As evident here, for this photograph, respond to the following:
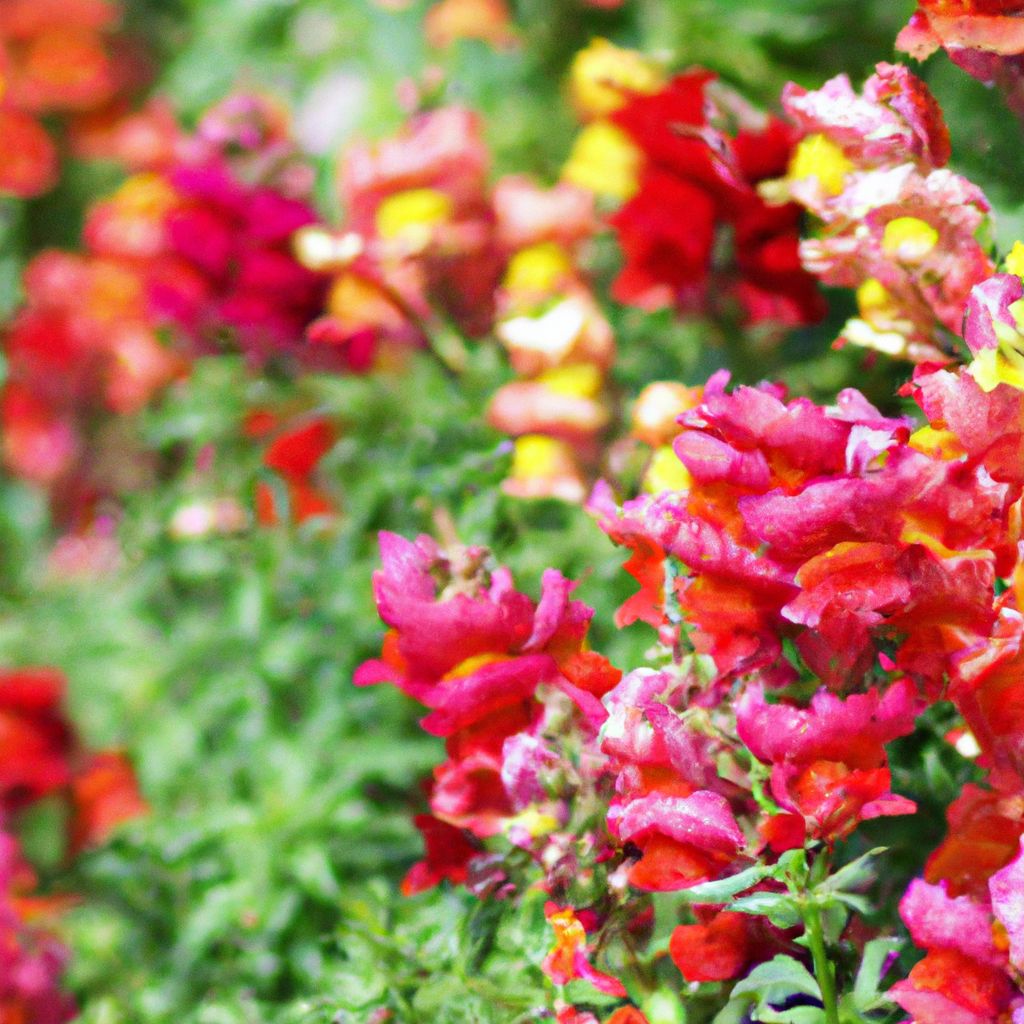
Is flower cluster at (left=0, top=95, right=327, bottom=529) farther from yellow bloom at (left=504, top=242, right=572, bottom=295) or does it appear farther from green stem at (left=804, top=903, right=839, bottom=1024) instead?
green stem at (left=804, top=903, right=839, bottom=1024)

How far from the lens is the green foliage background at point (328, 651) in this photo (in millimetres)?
601

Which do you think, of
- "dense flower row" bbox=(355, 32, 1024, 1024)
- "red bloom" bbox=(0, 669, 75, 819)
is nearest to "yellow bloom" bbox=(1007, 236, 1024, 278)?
"dense flower row" bbox=(355, 32, 1024, 1024)

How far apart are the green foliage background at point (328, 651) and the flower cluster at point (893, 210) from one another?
50 millimetres

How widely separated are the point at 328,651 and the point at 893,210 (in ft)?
1.69

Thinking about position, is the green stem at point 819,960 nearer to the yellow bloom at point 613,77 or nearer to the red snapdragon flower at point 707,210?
the red snapdragon flower at point 707,210

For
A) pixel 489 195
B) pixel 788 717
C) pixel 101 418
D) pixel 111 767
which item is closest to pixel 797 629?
pixel 788 717

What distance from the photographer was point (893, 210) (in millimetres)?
532

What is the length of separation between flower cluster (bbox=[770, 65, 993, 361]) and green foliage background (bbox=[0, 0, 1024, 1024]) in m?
0.05

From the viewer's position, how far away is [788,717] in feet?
1.46

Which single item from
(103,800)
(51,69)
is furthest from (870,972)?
(51,69)

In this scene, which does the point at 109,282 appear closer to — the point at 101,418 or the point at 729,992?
the point at 101,418

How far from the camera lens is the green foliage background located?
0.60m

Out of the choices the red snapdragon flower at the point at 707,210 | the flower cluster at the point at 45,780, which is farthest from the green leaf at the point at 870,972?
the flower cluster at the point at 45,780

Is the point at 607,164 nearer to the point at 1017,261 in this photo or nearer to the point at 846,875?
the point at 1017,261
